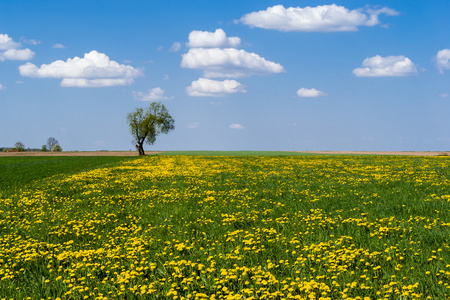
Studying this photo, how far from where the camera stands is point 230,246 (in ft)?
29.1

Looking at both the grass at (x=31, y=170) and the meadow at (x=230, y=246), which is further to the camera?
the grass at (x=31, y=170)

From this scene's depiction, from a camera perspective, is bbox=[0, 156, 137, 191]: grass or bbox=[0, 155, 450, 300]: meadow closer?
bbox=[0, 155, 450, 300]: meadow

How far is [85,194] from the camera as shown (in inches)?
683

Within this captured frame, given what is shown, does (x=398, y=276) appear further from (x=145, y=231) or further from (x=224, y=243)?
(x=145, y=231)

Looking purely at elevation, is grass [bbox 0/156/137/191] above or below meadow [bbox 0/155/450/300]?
above

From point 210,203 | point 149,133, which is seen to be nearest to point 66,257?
point 210,203

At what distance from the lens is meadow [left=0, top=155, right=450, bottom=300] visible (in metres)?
6.46

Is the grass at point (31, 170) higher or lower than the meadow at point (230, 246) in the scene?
higher

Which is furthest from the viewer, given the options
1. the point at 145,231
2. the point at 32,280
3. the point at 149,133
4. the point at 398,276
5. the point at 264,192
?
the point at 149,133

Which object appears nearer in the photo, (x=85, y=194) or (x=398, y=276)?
(x=398, y=276)

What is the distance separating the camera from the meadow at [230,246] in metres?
6.46

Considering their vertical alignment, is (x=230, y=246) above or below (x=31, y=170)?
below

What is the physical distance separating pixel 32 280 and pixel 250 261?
448 cm

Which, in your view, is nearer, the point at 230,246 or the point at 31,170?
the point at 230,246
